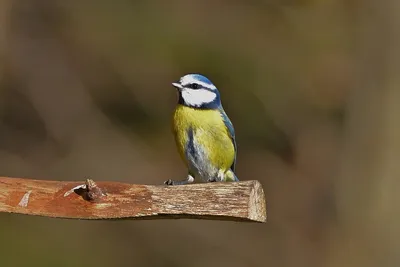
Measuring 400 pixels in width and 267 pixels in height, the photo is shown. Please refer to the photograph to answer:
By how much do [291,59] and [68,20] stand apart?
1.75m

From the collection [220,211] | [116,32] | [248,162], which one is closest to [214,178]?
[220,211]

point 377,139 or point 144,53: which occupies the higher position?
point 144,53

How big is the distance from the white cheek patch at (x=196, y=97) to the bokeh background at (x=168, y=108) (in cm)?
355

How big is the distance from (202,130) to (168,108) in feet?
13.2

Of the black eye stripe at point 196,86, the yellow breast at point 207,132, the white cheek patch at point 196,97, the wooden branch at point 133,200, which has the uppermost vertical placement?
the black eye stripe at point 196,86

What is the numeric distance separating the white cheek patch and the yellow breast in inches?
1.0

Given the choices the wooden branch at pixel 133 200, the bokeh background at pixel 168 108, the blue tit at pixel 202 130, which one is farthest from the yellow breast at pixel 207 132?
the bokeh background at pixel 168 108

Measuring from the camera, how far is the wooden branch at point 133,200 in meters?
2.67

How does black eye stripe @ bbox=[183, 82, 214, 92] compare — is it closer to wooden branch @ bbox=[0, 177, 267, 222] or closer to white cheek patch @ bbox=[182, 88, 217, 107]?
white cheek patch @ bbox=[182, 88, 217, 107]

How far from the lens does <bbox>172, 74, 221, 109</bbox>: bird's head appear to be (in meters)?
3.23

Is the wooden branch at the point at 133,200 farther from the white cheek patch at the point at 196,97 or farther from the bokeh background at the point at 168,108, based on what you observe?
the bokeh background at the point at 168,108

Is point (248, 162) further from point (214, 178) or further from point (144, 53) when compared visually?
point (214, 178)

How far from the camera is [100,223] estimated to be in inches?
294

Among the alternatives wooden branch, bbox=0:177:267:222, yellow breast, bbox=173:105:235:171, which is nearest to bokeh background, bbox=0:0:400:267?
yellow breast, bbox=173:105:235:171
